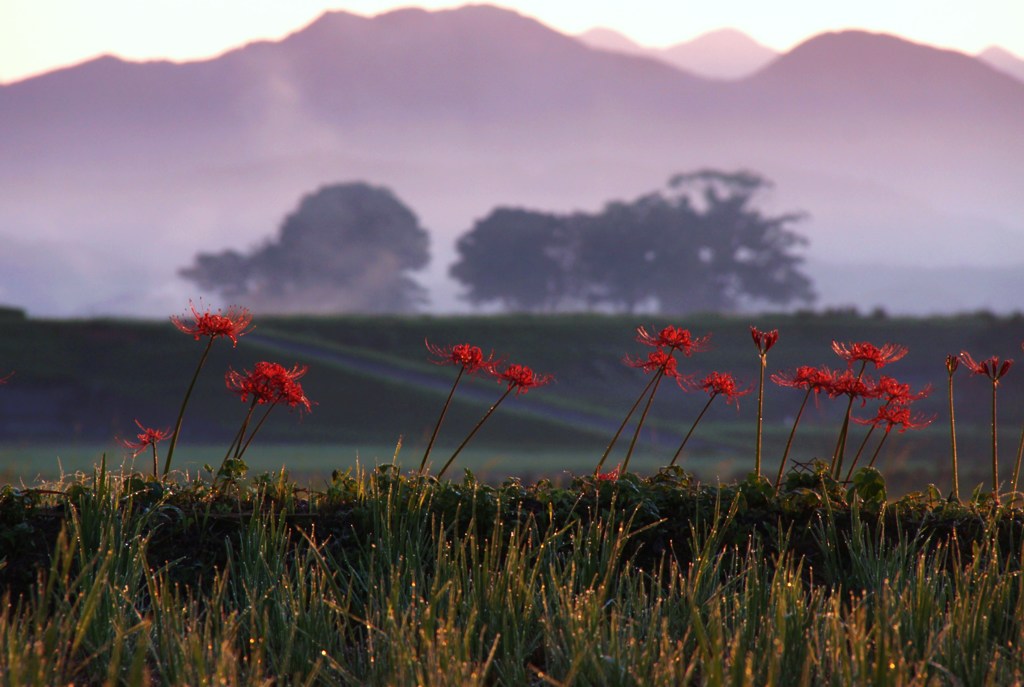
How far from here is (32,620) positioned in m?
3.98

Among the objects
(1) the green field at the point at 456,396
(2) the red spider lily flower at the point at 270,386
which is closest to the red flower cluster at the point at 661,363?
(2) the red spider lily flower at the point at 270,386

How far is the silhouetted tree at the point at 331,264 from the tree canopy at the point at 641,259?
829 centimetres

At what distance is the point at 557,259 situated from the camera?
87.4 m

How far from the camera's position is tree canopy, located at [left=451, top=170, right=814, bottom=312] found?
85.4 m

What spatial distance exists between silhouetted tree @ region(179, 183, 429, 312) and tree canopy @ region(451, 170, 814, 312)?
326 inches

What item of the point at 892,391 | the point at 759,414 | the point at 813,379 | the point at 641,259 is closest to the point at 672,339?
the point at 759,414

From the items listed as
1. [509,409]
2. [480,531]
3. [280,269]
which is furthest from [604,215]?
[480,531]

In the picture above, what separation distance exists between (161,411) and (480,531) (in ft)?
87.4

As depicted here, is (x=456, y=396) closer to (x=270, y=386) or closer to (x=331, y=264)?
(x=270, y=386)

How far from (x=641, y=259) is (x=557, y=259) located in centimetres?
721

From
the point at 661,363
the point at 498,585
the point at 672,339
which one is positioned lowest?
the point at 498,585

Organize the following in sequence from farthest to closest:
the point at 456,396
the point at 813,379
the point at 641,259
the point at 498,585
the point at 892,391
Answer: the point at 641,259 < the point at 456,396 < the point at 892,391 < the point at 813,379 < the point at 498,585

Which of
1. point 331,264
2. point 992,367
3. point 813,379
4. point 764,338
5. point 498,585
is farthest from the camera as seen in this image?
point 331,264

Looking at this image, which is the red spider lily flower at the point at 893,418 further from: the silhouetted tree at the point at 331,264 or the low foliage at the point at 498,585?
the silhouetted tree at the point at 331,264
